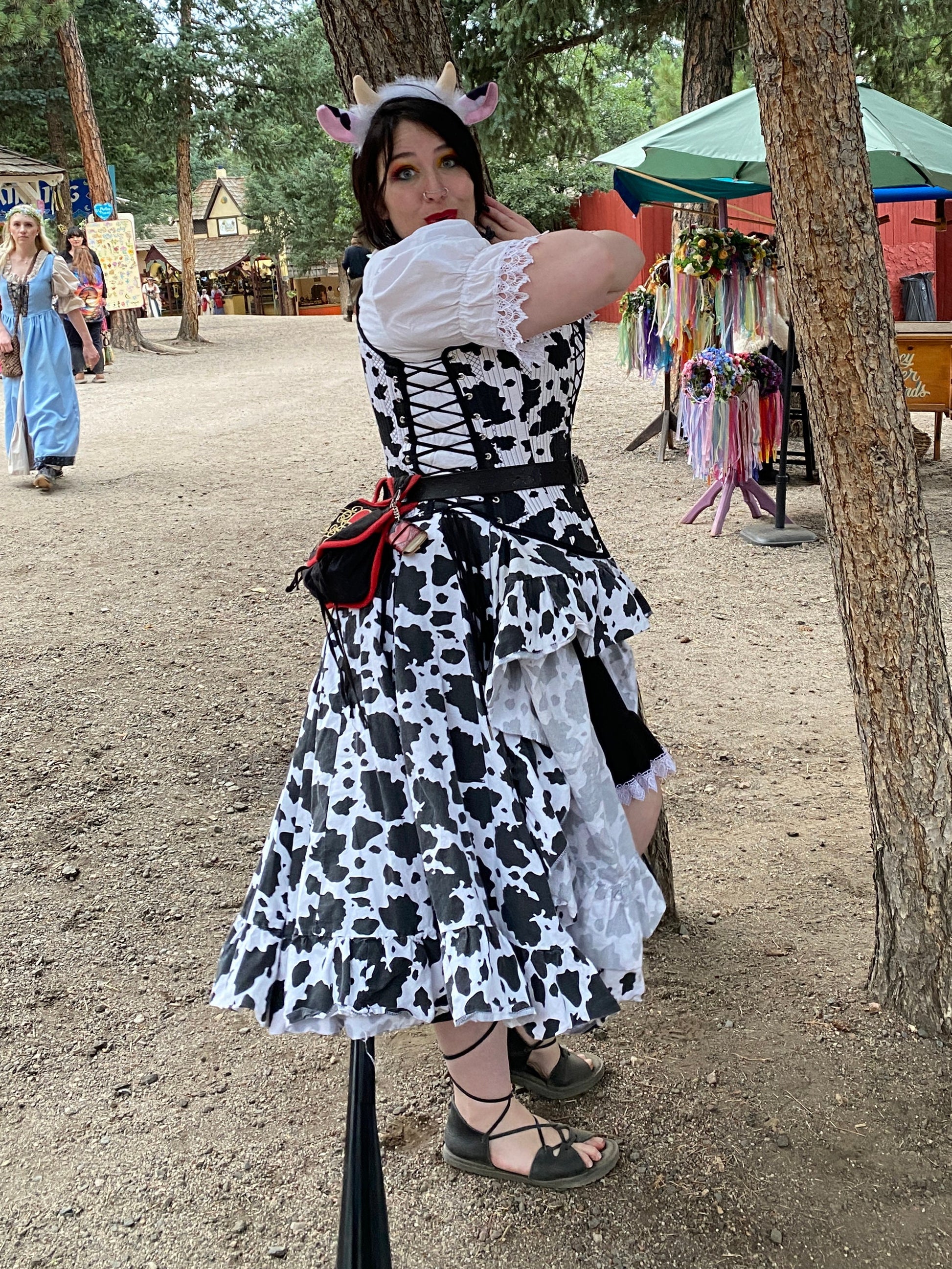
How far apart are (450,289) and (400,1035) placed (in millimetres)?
1542

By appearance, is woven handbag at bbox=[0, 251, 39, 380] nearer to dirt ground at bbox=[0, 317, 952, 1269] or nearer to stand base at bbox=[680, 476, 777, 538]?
dirt ground at bbox=[0, 317, 952, 1269]

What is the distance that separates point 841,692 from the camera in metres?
4.16

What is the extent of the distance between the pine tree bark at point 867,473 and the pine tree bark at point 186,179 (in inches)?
719

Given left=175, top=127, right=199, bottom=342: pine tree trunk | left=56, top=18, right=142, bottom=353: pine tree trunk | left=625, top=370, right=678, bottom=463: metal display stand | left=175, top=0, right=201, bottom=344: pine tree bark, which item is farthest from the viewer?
left=175, top=127, right=199, bottom=342: pine tree trunk

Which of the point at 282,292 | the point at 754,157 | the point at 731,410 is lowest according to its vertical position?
the point at 731,410

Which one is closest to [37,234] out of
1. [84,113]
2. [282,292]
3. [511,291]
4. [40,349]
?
[40,349]

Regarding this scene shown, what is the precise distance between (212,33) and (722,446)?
52.0 ft

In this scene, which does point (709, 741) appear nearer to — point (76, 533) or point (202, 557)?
point (202, 557)

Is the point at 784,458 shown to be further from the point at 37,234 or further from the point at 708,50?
the point at 37,234

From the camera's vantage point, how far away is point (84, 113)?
16438mm

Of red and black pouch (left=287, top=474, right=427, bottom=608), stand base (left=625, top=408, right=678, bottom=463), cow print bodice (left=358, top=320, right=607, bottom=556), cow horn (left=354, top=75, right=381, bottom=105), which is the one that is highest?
cow horn (left=354, top=75, right=381, bottom=105)

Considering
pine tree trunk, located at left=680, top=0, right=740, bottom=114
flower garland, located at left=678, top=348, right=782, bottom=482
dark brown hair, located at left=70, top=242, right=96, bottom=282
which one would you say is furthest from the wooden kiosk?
dark brown hair, located at left=70, top=242, right=96, bottom=282

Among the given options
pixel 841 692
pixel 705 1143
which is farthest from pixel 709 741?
pixel 705 1143

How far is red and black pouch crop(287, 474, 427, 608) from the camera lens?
68.2 inches
